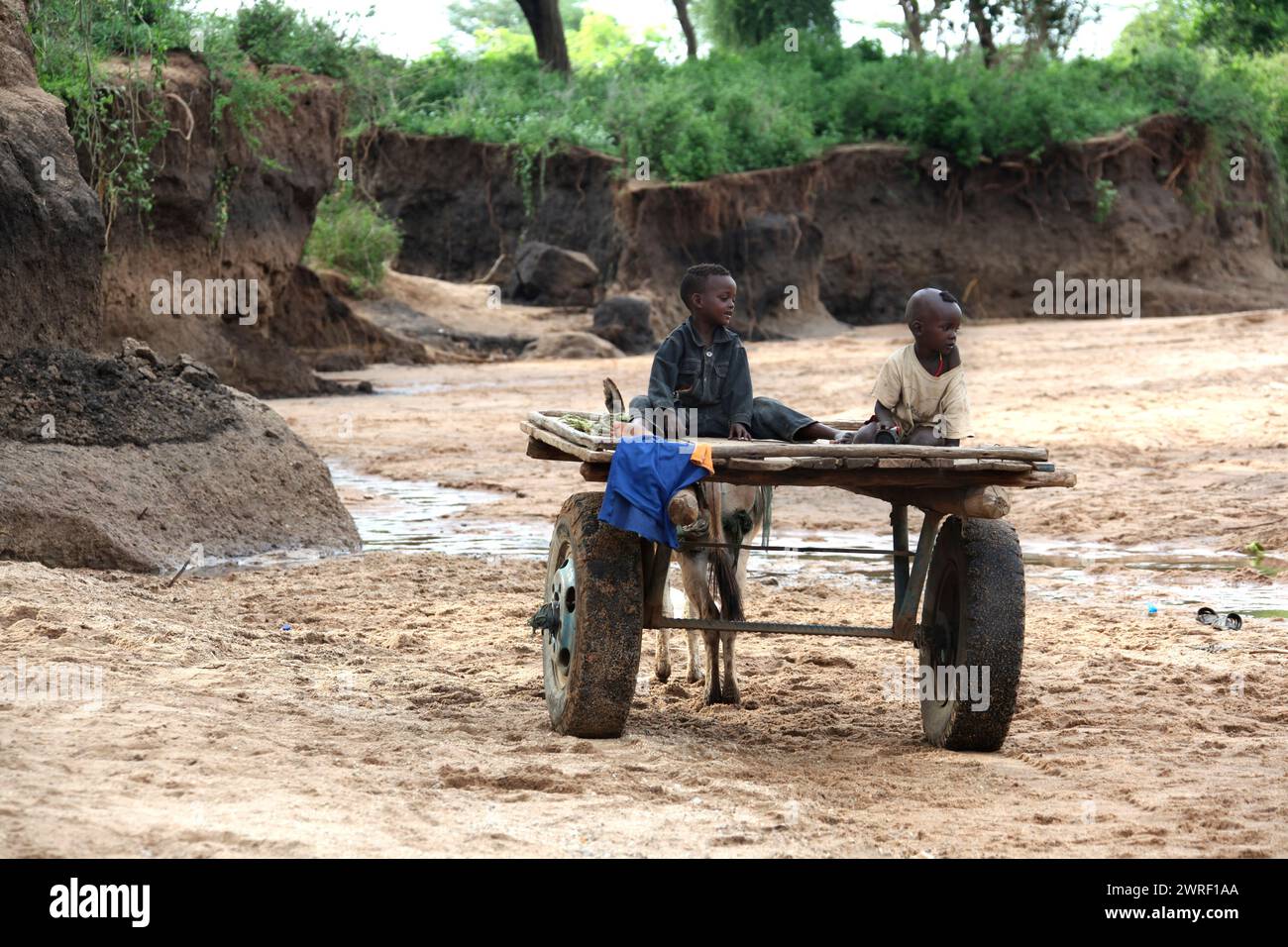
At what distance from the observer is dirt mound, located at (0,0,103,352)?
8953 mm

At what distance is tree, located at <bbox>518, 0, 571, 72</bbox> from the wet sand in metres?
22.5

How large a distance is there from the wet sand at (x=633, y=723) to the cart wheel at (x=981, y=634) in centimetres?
13

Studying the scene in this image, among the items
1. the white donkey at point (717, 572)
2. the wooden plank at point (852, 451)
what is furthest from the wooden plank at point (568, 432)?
the white donkey at point (717, 572)

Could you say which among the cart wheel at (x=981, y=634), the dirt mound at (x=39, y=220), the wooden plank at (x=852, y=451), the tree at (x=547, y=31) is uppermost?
the tree at (x=547, y=31)

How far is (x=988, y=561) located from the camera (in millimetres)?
5043

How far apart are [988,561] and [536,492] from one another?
284 inches

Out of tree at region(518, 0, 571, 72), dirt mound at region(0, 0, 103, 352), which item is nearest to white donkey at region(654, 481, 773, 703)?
dirt mound at region(0, 0, 103, 352)

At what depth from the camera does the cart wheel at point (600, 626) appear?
4.90m

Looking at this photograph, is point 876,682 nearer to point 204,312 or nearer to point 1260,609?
point 1260,609

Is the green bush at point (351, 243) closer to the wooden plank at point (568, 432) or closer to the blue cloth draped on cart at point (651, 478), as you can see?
the wooden plank at point (568, 432)

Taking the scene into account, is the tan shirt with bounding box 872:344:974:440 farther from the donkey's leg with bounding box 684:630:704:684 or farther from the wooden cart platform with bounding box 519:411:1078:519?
the donkey's leg with bounding box 684:630:704:684

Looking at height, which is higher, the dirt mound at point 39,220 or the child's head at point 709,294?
the dirt mound at point 39,220

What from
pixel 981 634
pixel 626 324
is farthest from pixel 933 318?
pixel 626 324

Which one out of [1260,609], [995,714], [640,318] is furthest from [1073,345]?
[995,714]
